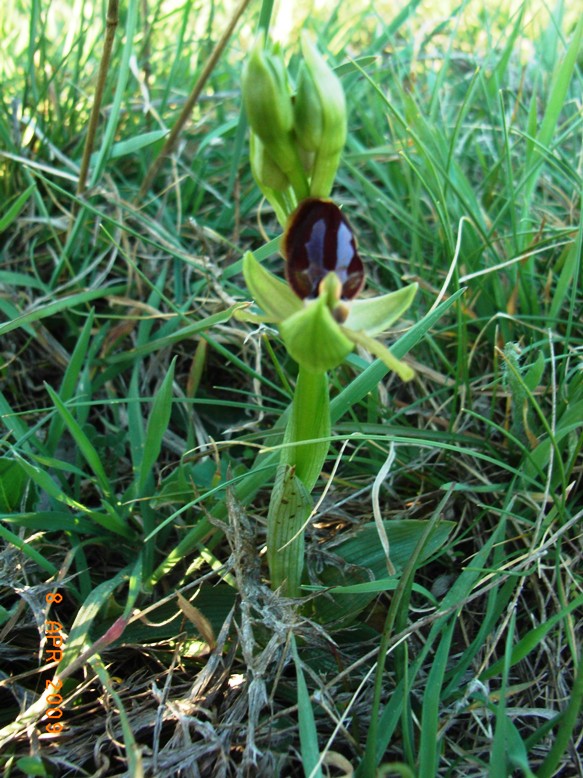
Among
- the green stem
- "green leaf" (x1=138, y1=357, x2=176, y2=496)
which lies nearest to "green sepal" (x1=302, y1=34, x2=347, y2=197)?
the green stem

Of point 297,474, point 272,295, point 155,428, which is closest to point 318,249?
point 272,295

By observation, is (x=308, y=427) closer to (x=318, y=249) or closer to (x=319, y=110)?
(x=318, y=249)

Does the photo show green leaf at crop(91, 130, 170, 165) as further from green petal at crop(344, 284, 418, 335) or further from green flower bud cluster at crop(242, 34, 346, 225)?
green petal at crop(344, 284, 418, 335)

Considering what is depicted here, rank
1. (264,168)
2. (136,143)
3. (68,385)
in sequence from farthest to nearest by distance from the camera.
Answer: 1. (136,143)
2. (68,385)
3. (264,168)

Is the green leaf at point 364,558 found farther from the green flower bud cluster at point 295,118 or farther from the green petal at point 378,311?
the green flower bud cluster at point 295,118

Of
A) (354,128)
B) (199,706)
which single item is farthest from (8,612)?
(354,128)
